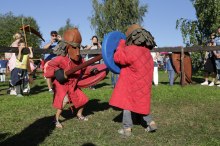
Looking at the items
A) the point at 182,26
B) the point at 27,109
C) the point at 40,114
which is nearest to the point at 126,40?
the point at 40,114

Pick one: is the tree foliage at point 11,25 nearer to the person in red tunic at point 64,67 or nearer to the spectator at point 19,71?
the spectator at point 19,71

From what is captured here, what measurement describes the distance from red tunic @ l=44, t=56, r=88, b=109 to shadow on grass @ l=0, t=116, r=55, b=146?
0.41 metres

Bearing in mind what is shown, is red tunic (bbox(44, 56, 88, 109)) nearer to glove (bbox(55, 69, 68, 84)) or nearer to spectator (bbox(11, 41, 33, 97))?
glove (bbox(55, 69, 68, 84))

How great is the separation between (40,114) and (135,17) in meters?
40.7

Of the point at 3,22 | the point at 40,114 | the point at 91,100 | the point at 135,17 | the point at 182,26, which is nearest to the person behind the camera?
the point at 40,114

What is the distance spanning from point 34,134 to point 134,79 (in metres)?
1.68

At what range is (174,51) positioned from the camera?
1247cm

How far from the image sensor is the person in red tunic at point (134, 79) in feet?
16.6

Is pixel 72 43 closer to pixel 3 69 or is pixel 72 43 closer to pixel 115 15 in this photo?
pixel 3 69

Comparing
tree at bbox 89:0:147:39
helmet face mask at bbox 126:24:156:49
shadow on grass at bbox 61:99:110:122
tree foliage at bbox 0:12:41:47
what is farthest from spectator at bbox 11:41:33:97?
tree foliage at bbox 0:12:41:47

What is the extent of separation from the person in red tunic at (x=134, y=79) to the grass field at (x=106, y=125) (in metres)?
0.37

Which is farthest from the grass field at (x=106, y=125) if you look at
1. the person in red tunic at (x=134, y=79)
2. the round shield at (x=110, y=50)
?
the round shield at (x=110, y=50)

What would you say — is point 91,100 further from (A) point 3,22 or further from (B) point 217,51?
(A) point 3,22

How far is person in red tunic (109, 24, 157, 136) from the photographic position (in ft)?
16.6
